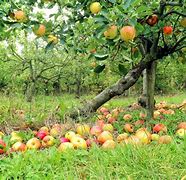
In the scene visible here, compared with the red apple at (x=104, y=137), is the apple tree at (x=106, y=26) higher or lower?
higher

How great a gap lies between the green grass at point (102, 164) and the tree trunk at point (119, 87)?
1.59m

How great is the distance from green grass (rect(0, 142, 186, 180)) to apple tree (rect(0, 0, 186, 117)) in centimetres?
75

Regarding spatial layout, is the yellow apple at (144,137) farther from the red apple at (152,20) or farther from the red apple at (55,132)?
the red apple at (152,20)

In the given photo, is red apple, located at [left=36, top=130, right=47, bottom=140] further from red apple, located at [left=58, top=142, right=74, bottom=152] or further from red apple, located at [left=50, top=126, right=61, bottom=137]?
red apple, located at [left=58, top=142, right=74, bottom=152]

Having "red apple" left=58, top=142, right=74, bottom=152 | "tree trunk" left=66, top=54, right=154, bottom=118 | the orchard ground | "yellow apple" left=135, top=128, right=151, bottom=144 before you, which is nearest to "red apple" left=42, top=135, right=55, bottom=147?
"red apple" left=58, top=142, right=74, bottom=152

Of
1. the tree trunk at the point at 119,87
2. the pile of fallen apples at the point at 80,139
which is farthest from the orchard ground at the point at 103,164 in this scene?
the tree trunk at the point at 119,87

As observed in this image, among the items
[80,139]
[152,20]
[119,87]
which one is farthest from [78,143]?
[119,87]

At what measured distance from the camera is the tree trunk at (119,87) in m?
4.22

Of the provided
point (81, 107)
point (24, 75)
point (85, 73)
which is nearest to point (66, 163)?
point (81, 107)

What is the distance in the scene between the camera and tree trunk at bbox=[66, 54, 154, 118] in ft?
13.8

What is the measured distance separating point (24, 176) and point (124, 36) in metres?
1.18

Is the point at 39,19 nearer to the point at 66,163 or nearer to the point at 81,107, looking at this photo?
the point at 66,163

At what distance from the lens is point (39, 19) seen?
321 centimetres

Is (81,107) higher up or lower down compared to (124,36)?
lower down
